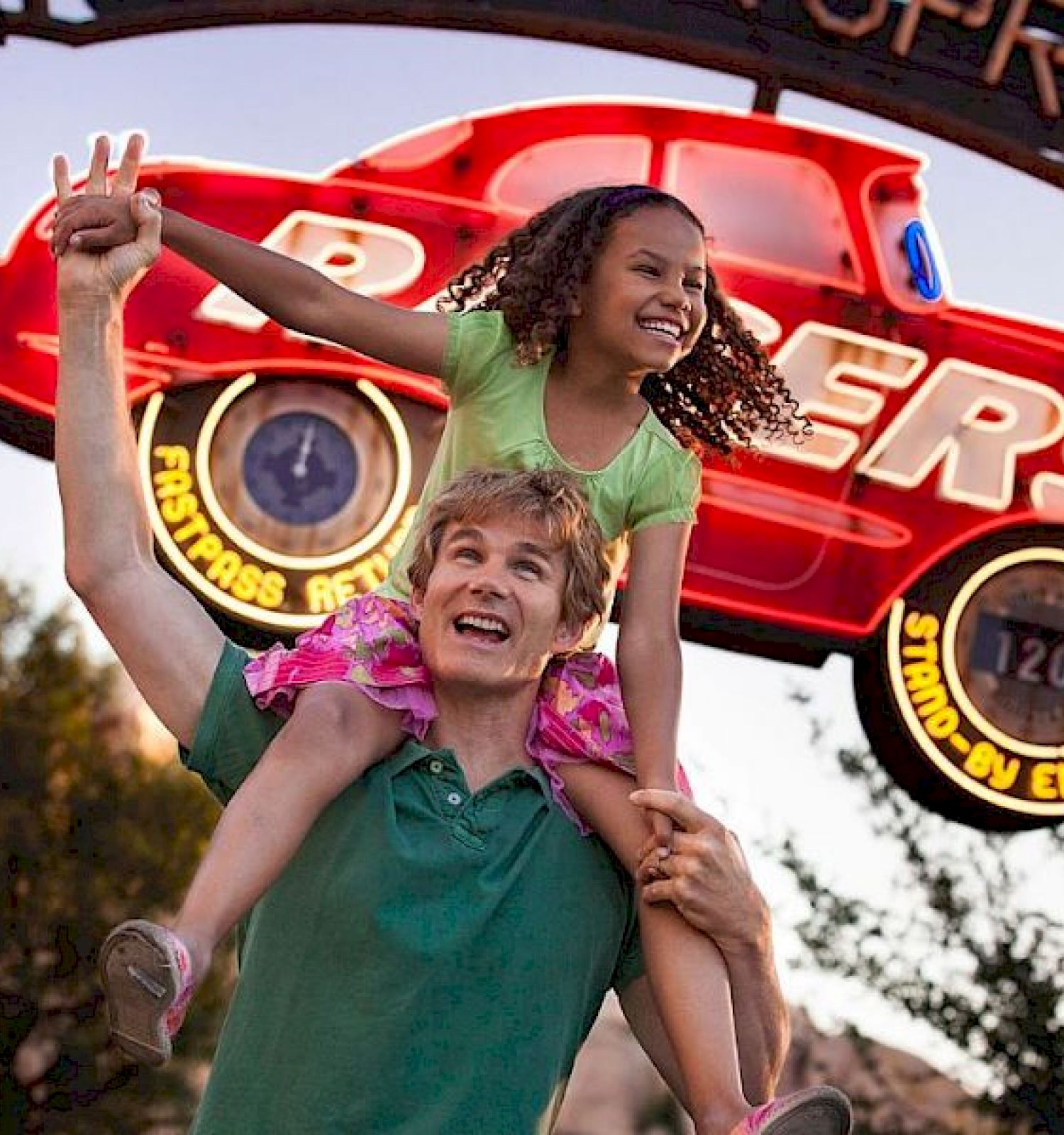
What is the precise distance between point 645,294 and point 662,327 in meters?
0.06

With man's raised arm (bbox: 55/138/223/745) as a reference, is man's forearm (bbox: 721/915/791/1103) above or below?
below

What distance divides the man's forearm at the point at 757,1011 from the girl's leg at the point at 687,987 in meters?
0.04

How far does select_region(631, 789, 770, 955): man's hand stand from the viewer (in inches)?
124

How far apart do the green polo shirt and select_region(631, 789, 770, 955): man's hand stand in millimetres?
102

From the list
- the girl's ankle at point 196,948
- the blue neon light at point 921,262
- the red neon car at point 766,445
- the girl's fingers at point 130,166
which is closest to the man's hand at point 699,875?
the girl's ankle at point 196,948

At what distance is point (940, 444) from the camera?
11.5 meters

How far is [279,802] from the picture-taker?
121 inches

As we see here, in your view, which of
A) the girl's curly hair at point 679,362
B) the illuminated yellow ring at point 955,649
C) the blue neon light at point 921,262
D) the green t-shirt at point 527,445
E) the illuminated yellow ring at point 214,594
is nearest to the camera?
the green t-shirt at point 527,445

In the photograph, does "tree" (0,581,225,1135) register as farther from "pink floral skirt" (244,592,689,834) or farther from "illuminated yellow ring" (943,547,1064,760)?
"pink floral skirt" (244,592,689,834)

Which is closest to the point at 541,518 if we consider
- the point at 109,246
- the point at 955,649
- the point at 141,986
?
the point at 109,246

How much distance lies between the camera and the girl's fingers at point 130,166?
332cm

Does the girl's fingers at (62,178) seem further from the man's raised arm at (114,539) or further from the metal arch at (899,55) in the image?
the metal arch at (899,55)

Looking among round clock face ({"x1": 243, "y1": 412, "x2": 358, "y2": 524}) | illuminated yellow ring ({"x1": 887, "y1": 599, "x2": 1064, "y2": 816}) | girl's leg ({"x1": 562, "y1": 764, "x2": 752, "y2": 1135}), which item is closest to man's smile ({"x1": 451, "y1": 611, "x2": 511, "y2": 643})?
girl's leg ({"x1": 562, "y1": 764, "x2": 752, "y2": 1135})

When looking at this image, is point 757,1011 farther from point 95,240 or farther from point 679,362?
point 95,240
